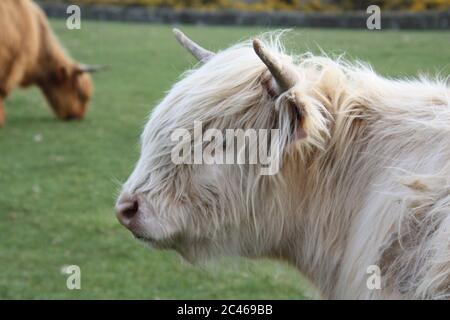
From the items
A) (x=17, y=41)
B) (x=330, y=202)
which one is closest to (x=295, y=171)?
(x=330, y=202)

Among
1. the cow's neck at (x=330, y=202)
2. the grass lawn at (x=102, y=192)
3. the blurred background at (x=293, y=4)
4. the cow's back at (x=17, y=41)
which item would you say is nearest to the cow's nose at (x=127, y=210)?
the grass lawn at (x=102, y=192)

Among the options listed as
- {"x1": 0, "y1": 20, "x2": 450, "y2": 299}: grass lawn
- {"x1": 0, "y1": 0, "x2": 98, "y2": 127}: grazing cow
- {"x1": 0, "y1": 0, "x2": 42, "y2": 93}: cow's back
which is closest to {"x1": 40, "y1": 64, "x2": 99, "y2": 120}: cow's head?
{"x1": 0, "y1": 0, "x2": 98, "y2": 127}: grazing cow

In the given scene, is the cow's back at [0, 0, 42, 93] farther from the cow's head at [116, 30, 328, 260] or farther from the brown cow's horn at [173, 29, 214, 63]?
the cow's head at [116, 30, 328, 260]

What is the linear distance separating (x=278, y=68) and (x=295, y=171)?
Answer: 34cm

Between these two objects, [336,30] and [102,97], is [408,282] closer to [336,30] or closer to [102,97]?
[102,97]

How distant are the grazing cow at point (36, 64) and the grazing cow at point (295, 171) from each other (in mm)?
8101

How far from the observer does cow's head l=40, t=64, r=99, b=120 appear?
1098 centimetres

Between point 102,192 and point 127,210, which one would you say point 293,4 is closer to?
point 102,192

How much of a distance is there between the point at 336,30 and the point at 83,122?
812 centimetres

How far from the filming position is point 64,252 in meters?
6.00

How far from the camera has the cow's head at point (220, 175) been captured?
8.01 feet

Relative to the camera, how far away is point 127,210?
2.49m

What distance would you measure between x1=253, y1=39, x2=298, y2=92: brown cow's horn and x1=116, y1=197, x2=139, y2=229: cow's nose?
1.84 feet

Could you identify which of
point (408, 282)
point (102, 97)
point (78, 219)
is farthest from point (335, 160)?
point (102, 97)
